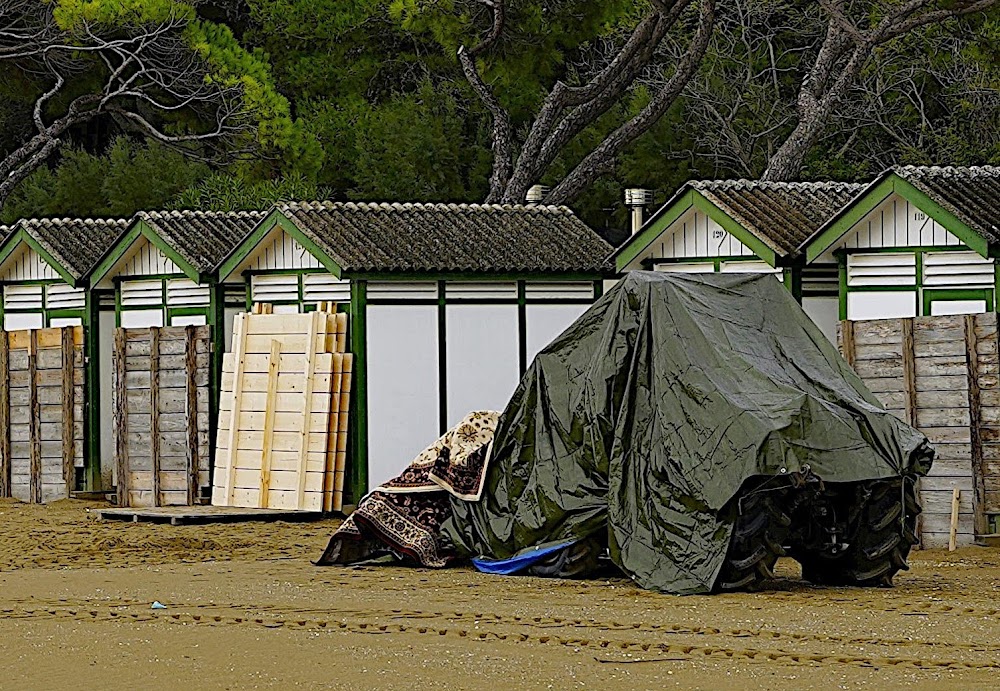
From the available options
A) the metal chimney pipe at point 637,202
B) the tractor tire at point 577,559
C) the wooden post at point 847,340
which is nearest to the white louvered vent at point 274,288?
the metal chimney pipe at point 637,202

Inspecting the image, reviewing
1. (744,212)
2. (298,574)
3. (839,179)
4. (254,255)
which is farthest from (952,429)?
(839,179)

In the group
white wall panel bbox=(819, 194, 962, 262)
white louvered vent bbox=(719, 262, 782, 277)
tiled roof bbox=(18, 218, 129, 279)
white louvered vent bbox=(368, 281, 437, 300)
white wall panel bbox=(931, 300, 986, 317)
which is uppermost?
tiled roof bbox=(18, 218, 129, 279)

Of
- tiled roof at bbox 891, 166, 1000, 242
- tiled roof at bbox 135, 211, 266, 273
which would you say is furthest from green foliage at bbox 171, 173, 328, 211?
tiled roof at bbox 891, 166, 1000, 242

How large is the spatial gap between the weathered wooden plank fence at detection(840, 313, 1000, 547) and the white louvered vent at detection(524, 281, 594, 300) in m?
5.84

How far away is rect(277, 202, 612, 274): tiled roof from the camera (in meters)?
20.2

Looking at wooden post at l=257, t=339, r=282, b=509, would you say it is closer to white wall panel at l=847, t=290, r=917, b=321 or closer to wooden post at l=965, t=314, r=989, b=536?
white wall panel at l=847, t=290, r=917, b=321

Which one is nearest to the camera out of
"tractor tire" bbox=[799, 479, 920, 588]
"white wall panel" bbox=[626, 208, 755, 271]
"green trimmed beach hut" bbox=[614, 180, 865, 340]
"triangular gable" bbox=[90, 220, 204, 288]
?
"tractor tire" bbox=[799, 479, 920, 588]

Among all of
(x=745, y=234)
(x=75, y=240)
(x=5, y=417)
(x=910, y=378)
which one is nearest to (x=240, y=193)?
(x=75, y=240)

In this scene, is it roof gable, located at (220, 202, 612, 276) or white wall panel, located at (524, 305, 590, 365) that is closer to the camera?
roof gable, located at (220, 202, 612, 276)

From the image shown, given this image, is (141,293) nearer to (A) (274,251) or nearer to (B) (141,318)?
(B) (141,318)

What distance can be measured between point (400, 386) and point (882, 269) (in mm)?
5736

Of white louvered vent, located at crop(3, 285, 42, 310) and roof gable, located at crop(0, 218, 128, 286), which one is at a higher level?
roof gable, located at crop(0, 218, 128, 286)

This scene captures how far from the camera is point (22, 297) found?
79.9 ft

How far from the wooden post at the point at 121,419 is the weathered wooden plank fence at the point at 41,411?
126 centimetres
